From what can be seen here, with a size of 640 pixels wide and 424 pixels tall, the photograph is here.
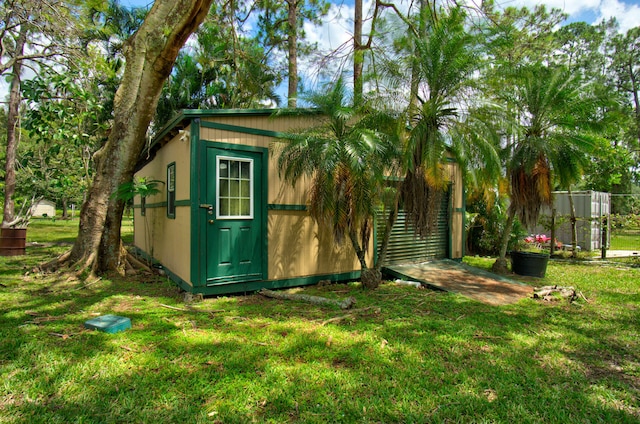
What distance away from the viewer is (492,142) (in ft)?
19.4

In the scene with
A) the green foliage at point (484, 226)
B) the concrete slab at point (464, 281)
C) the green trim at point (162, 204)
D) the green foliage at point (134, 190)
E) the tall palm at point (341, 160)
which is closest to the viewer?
the tall palm at point (341, 160)

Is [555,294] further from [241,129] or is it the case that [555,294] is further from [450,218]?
[241,129]

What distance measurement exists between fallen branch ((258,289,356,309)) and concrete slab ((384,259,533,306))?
200 centimetres

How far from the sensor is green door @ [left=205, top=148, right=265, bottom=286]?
214 inches

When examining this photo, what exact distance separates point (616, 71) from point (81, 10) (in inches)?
1260

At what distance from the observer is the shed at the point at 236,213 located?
5.34m

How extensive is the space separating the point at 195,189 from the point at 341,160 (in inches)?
90.0

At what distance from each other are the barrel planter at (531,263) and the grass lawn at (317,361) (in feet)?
6.52

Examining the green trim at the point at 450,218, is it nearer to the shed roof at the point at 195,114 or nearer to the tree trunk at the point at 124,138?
the shed roof at the point at 195,114

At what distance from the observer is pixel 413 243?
777 centimetres

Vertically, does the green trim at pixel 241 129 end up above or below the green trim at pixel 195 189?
above

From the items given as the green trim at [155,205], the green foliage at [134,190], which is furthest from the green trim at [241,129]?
the green trim at [155,205]

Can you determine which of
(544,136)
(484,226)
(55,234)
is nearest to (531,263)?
(544,136)

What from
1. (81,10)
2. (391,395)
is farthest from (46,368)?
(81,10)
